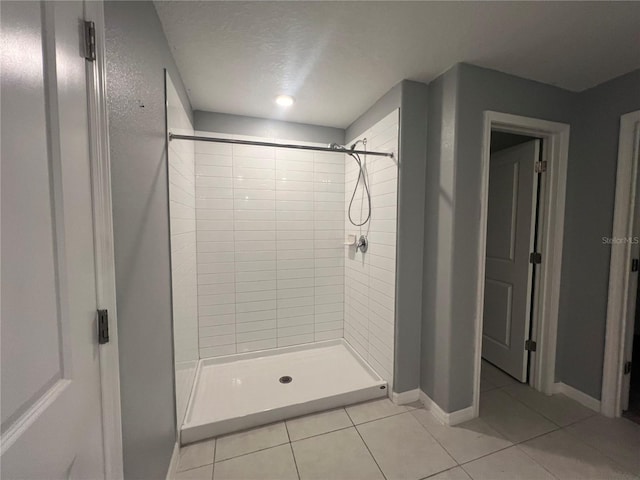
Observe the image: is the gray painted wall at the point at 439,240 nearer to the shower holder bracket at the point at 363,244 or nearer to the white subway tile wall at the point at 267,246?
the shower holder bracket at the point at 363,244

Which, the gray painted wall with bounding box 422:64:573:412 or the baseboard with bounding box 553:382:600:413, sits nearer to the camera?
the gray painted wall with bounding box 422:64:573:412

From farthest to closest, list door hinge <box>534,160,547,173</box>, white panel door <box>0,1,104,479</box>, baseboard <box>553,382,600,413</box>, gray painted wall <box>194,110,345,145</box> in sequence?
gray painted wall <box>194,110,345,145</box> → door hinge <box>534,160,547,173</box> → baseboard <box>553,382,600,413</box> → white panel door <box>0,1,104,479</box>

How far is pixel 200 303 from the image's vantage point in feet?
7.64

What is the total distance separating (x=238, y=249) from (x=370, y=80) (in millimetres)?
1810

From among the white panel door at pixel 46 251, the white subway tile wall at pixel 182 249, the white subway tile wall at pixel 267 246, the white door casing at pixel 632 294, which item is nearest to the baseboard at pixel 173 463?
the white subway tile wall at pixel 182 249

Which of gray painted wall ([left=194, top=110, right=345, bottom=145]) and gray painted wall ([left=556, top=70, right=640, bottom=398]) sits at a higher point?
gray painted wall ([left=194, top=110, right=345, bottom=145])

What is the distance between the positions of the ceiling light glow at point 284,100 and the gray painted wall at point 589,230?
85.6 inches

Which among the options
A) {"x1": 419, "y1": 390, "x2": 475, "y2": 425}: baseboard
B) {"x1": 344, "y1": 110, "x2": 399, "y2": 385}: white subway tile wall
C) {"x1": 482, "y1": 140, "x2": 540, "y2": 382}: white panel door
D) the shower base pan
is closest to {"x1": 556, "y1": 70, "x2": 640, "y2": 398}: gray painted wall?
{"x1": 482, "y1": 140, "x2": 540, "y2": 382}: white panel door

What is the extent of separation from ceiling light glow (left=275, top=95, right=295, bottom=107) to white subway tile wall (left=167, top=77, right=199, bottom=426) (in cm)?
72

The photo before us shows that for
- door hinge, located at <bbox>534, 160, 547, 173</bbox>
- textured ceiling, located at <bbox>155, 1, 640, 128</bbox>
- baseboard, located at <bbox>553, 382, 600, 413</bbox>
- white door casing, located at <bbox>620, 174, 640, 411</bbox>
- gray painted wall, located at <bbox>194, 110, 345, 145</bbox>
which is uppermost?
textured ceiling, located at <bbox>155, 1, 640, 128</bbox>

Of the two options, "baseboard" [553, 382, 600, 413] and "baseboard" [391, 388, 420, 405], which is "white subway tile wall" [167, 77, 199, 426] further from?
"baseboard" [553, 382, 600, 413]

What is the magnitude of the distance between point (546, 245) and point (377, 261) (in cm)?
129

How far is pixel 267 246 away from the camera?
2.52 metres

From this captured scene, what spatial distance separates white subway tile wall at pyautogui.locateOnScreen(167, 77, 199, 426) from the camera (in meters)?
1.52
